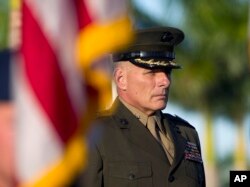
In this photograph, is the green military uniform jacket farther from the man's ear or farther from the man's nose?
the man's nose

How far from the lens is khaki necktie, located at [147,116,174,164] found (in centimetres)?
479

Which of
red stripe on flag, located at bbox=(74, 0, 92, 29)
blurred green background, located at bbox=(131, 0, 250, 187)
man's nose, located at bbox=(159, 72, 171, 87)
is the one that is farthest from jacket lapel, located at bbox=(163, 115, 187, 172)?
blurred green background, located at bbox=(131, 0, 250, 187)

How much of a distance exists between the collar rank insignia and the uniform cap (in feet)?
1.38

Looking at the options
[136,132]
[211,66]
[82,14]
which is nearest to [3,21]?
[136,132]

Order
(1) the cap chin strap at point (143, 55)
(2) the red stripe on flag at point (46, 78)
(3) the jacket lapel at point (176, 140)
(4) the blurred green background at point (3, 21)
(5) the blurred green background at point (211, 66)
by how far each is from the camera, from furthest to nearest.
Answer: (5) the blurred green background at point (211, 66) → (1) the cap chin strap at point (143, 55) → (3) the jacket lapel at point (176, 140) → (4) the blurred green background at point (3, 21) → (2) the red stripe on flag at point (46, 78)

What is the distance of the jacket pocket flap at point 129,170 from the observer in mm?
4613

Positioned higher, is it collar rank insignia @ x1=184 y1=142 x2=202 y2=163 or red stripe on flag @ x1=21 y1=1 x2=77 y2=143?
red stripe on flag @ x1=21 y1=1 x2=77 y2=143

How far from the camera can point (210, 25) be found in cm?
2341

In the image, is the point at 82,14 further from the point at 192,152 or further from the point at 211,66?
the point at 211,66

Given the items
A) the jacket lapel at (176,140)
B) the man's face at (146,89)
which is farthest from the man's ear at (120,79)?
the jacket lapel at (176,140)

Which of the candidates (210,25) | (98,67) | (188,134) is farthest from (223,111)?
(98,67)

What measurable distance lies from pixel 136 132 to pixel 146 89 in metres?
0.32

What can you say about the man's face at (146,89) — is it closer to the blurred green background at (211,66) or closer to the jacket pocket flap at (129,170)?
the jacket pocket flap at (129,170)

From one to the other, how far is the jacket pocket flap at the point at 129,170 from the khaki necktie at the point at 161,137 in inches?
6.2
